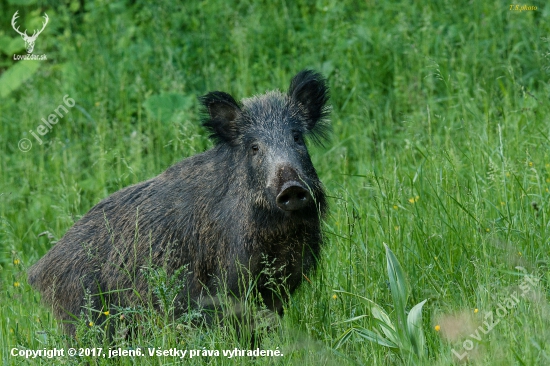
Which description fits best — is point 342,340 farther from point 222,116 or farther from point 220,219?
point 222,116

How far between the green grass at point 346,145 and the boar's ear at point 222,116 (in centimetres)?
78

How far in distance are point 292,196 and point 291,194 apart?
1 centimetres

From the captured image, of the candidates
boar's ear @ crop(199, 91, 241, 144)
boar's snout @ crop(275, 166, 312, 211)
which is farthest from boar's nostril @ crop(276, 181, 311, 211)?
boar's ear @ crop(199, 91, 241, 144)

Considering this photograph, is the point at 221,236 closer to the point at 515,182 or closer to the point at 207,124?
the point at 207,124

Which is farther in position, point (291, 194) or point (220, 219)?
point (220, 219)

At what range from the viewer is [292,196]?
4469mm

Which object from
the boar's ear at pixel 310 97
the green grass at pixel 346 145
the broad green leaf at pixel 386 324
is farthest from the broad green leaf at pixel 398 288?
the boar's ear at pixel 310 97

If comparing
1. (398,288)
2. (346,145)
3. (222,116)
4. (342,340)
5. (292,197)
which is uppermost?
(222,116)

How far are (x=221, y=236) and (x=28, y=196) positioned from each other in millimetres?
3349

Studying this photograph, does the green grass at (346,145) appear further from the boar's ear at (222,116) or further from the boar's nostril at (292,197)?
the boar's ear at (222,116)

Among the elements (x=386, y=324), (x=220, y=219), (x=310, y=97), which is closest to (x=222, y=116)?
(x=310, y=97)

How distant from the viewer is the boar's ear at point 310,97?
532 centimetres

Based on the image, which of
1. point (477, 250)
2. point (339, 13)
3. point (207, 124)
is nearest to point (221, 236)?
point (207, 124)

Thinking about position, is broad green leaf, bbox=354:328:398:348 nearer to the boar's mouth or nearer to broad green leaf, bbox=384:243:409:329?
broad green leaf, bbox=384:243:409:329
